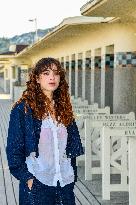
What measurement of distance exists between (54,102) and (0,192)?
3.79m

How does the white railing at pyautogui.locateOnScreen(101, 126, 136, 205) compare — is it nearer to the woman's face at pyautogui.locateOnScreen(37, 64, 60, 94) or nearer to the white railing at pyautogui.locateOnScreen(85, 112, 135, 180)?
the white railing at pyautogui.locateOnScreen(85, 112, 135, 180)

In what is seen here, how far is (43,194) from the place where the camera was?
311 cm

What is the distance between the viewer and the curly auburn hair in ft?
10.4

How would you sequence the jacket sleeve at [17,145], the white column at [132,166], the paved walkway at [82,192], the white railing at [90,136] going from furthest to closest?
the white railing at [90,136]
the paved walkway at [82,192]
the white column at [132,166]
the jacket sleeve at [17,145]

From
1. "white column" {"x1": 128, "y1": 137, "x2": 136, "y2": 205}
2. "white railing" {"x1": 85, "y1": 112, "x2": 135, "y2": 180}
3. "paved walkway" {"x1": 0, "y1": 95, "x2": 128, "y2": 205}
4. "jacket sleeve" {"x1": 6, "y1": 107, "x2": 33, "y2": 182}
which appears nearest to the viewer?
"jacket sleeve" {"x1": 6, "y1": 107, "x2": 33, "y2": 182}

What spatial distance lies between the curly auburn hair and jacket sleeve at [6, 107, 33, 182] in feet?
0.31

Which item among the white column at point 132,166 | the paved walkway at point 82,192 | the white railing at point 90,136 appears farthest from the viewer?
the white railing at point 90,136

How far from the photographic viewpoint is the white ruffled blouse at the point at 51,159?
3.12 metres

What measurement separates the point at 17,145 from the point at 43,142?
16cm

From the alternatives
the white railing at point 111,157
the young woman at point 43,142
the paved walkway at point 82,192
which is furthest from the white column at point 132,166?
the young woman at point 43,142

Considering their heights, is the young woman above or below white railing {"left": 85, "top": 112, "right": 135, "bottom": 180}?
above

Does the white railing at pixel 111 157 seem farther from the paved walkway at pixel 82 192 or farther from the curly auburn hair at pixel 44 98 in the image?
the curly auburn hair at pixel 44 98

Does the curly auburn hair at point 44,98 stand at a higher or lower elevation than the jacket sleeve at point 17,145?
higher

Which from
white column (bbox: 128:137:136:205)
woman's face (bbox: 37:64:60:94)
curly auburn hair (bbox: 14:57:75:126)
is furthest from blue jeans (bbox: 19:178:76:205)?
white column (bbox: 128:137:136:205)
